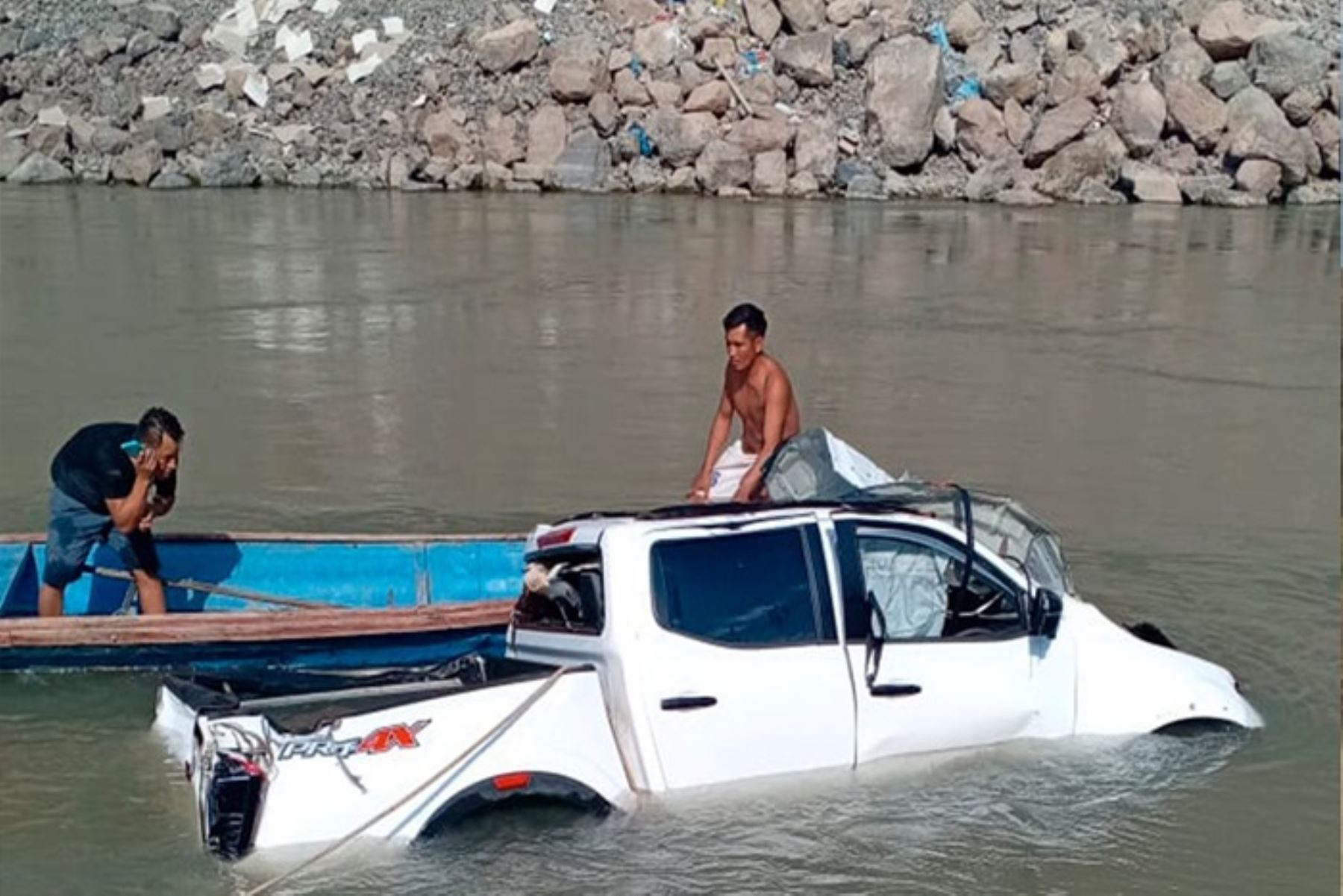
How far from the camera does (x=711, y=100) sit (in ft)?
123

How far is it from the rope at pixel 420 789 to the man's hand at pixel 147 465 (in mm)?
2868

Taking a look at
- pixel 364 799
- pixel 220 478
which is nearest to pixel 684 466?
pixel 220 478

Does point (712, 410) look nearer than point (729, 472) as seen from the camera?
No

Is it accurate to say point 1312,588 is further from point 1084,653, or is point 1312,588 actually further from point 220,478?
point 220,478

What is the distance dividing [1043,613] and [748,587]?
138 cm

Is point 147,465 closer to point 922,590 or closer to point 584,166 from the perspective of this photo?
point 922,590

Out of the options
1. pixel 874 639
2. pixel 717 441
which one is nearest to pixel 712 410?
pixel 717 441

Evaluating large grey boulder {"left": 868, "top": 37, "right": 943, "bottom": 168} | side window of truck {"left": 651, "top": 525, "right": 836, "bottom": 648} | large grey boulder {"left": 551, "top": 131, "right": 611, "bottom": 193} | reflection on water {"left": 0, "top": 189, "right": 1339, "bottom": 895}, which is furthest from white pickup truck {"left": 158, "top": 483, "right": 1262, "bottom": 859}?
Result: large grey boulder {"left": 551, "top": 131, "right": 611, "bottom": 193}

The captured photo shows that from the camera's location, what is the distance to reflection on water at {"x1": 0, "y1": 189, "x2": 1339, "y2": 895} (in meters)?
7.33

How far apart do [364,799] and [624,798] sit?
45.3 inches

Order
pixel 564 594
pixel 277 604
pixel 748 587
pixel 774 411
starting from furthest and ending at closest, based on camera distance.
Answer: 1. pixel 277 604
2. pixel 774 411
3. pixel 564 594
4. pixel 748 587

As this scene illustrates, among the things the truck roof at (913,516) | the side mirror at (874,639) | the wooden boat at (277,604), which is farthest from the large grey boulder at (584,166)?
the side mirror at (874,639)

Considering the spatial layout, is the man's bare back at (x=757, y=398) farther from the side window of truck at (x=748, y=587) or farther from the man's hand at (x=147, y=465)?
the man's hand at (x=147, y=465)

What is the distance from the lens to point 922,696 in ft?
23.7
